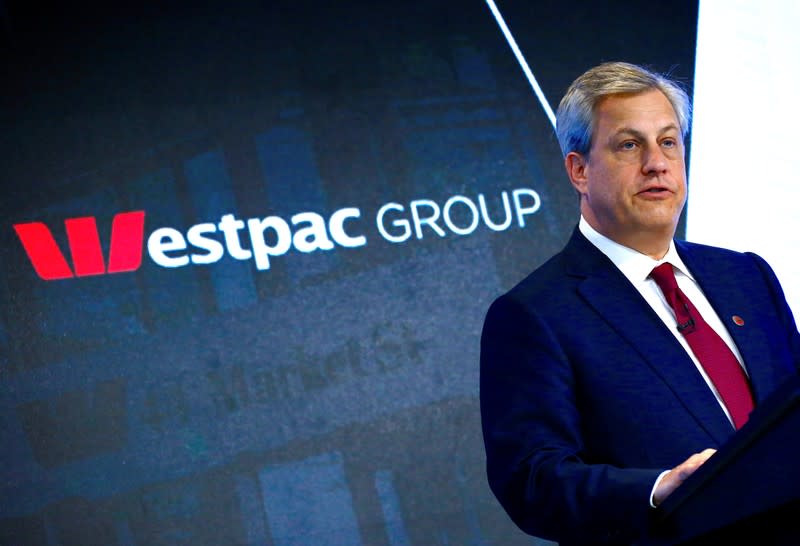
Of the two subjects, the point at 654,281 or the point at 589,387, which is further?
the point at 654,281

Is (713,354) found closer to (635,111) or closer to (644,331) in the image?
(644,331)

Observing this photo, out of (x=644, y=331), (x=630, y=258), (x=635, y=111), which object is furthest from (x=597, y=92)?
(x=644, y=331)

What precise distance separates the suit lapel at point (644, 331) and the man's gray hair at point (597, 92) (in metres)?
0.22

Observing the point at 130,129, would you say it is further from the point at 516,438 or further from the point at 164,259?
the point at 516,438

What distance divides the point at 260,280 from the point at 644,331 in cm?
207

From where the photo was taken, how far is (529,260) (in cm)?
396

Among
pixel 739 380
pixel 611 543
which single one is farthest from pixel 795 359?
pixel 611 543

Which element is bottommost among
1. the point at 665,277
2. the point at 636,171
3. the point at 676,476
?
the point at 676,476

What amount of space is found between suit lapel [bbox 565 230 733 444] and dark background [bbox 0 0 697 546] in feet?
6.17

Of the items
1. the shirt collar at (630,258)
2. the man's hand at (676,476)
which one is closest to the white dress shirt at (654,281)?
the shirt collar at (630,258)

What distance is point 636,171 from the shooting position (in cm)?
179

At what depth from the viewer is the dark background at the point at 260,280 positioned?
3236 millimetres

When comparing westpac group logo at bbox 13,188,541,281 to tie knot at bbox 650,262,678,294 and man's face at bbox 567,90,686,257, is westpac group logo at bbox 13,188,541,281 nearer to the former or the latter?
man's face at bbox 567,90,686,257

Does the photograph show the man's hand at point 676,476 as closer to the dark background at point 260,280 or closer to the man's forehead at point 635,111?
the man's forehead at point 635,111
